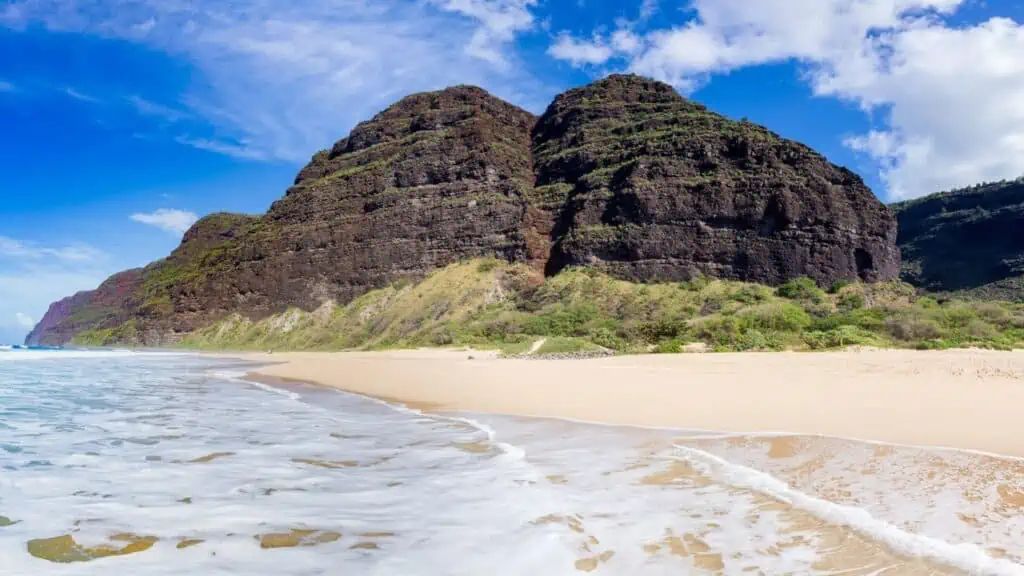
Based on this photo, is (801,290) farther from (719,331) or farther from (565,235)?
(719,331)

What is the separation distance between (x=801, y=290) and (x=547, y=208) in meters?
26.4

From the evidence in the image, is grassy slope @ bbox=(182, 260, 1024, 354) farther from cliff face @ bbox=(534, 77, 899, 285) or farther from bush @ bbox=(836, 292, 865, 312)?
cliff face @ bbox=(534, 77, 899, 285)

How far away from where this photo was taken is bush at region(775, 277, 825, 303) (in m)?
44.0

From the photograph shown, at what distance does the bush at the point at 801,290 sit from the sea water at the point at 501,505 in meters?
42.1

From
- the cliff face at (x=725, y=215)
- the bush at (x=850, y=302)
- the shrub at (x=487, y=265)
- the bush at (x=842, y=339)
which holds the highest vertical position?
the cliff face at (x=725, y=215)

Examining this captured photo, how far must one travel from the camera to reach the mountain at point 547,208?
1940 inches

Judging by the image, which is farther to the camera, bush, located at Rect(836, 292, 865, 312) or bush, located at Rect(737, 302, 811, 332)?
bush, located at Rect(836, 292, 865, 312)

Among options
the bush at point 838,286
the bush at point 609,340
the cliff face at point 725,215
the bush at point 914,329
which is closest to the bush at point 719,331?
the bush at point 609,340

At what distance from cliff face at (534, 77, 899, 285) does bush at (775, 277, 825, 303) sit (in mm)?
1670

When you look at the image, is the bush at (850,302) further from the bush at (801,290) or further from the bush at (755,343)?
the bush at (755,343)

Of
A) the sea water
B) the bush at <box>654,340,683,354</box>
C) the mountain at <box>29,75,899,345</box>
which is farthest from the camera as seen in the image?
the mountain at <box>29,75,899,345</box>

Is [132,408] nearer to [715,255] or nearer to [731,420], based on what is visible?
[731,420]

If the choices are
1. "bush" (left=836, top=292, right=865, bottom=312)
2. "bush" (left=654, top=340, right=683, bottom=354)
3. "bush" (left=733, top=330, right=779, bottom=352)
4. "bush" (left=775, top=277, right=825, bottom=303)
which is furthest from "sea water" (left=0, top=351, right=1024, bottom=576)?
"bush" (left=775, top=277, right=825, bottom=303)

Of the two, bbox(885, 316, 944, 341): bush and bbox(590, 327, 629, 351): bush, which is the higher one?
bbox(885, 316, 944, 341): bush
